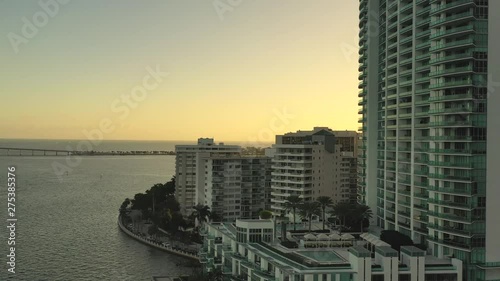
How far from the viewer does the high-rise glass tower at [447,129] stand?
24.8 m

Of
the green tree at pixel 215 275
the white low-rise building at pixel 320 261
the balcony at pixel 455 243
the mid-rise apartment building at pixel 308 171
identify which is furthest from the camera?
the mid-rise apartment building at pixel 308 171

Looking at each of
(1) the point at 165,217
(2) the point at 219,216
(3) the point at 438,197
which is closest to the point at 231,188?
(2) the point at 219,216

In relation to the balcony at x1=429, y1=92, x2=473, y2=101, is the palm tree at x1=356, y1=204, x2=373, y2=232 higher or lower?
lower

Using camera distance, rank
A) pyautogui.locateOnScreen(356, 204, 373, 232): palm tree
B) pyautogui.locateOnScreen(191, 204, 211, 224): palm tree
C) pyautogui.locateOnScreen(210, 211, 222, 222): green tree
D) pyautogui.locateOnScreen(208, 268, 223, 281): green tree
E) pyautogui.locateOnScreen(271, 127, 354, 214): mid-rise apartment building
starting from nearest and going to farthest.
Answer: pyautogui.locateOnScreen(208, 268, 223, 281): green tree, pyautogui.locateOnScreen(356, 204, 373, 232): palm tree, pyautogui.locateOnScreen(191, 204, 211, 224): palm tree, pyautogui.locateOnScreen(271, 127, 354, 214): mid-rise apartment building, pyautogui.locateOnScreen(210, 211, 222, 222): green tree

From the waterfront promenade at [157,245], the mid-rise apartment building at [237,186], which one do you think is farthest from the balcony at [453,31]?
the mid-rise apartment building at [237,186]

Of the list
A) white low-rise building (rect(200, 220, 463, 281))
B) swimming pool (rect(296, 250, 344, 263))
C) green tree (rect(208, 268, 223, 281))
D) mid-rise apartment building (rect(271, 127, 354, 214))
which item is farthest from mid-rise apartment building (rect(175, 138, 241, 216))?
swimming pool (rect(296, 250, 344, 263))

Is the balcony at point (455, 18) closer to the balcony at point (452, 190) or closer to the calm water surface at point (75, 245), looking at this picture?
the balcony at point (452, 190)

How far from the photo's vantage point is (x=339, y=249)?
2631 cm

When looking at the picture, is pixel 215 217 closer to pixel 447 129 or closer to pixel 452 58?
pixel 447 129

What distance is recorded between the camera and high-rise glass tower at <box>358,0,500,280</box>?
81.5 feet

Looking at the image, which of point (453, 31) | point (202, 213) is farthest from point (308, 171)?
point (453, 31)

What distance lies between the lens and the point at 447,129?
26312mm

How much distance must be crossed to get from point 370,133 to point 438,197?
439 inches

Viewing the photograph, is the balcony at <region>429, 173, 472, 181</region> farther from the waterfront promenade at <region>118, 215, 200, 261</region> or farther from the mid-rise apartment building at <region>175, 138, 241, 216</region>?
the mid-rise apartment building at <region>175, 138, 241, 216</region>
